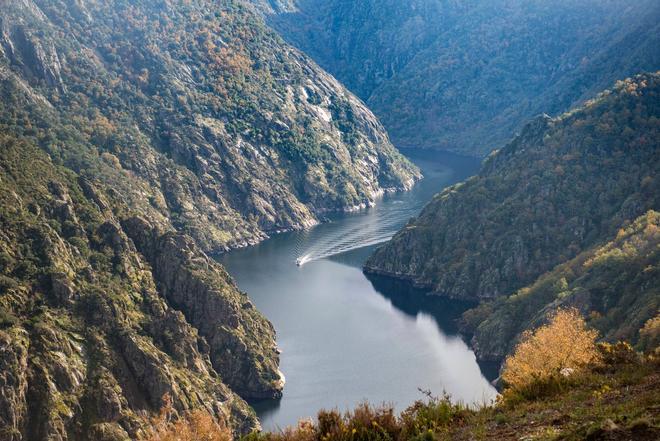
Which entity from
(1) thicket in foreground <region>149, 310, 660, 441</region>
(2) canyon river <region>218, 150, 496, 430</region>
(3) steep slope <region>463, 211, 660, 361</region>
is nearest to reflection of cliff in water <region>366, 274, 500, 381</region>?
(2) canyon river <region>218, 150, 496, 430</region>

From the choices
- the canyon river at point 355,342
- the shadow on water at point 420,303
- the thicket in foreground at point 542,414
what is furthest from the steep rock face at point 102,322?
the thicket in foreground at point 542,414

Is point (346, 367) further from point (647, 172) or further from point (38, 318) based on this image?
point (647, 172)

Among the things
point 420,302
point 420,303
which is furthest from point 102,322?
point 420,302

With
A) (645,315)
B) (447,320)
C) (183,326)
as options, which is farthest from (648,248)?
(183,326)

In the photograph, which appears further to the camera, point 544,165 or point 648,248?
point 544,165

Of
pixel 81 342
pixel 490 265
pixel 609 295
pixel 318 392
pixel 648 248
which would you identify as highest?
pixel 648 248

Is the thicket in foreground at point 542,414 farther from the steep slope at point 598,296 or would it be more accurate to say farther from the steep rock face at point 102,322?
the steep slope at point 598,296
